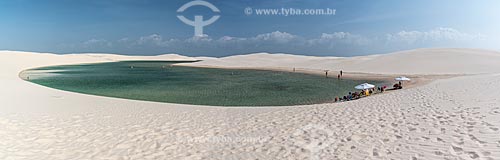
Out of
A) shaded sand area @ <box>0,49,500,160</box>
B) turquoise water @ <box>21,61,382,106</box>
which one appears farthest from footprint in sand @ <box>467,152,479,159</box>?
turquoise water @ <box>21,61,382,106</box>

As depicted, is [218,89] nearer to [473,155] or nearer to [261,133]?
[261,133]

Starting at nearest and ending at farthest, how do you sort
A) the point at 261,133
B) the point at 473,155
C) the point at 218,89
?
the point at 473,155 → the point at 261,133 → the point at 218,89

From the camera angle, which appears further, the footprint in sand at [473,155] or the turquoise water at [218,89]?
the turquoise water at [218,89]

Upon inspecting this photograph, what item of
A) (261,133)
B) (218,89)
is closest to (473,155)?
(261,133)

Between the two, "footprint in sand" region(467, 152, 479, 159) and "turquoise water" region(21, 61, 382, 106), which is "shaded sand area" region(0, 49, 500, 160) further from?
"turquoise water" region(21, 61, 382, 106)

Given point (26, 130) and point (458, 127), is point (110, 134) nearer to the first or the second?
point (26, 130)

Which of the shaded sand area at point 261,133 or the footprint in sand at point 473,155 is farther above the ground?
the footprint in sand at point 473,155

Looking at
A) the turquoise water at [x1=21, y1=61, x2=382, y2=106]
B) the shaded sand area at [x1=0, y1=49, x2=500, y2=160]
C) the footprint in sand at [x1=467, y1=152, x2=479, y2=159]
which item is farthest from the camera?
the turquoise water at [x1=21, y1=61, x2=382, y2=106]

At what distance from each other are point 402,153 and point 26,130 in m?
11.1

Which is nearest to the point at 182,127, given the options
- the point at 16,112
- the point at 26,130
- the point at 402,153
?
the point at 26,130

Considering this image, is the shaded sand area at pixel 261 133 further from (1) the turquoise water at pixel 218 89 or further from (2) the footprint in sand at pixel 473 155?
(1) the turquoise water at pixel 218 89

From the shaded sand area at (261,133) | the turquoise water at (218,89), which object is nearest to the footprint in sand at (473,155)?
the shaded sand area at (261,133)

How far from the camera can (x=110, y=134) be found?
368 inches

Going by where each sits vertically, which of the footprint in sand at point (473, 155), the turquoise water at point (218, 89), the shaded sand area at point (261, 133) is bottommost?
the turquoise water at point (218, 89)
